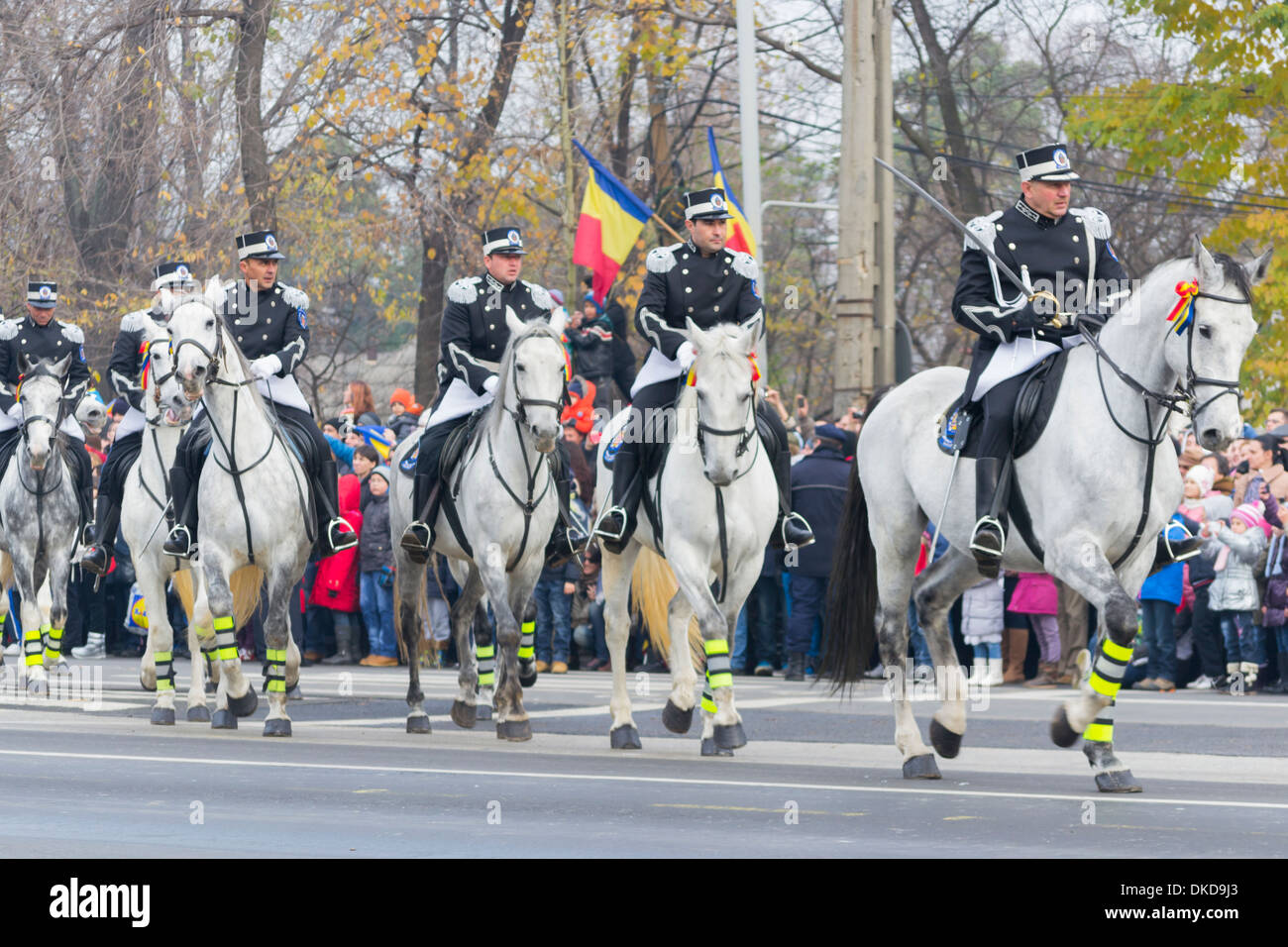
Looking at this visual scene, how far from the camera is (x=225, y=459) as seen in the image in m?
13.6

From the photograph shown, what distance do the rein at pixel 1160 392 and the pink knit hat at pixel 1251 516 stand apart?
21.6 feet

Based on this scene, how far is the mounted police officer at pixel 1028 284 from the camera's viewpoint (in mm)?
10961

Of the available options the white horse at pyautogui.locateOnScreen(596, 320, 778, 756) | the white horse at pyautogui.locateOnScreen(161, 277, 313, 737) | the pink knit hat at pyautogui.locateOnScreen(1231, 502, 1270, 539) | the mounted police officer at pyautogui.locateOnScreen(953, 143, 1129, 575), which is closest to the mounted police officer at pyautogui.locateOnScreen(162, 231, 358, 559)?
the white horse at pyautogui.locateOnScreen(161, 277, 313, 737)

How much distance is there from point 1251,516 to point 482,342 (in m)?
6.85

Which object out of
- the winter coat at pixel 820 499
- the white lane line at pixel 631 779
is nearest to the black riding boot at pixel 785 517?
the white lane line at pixel 631 779

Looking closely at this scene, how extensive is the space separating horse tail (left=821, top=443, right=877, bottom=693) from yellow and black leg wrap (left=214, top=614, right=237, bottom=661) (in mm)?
3885

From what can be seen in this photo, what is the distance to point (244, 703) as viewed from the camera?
14094 millimetres

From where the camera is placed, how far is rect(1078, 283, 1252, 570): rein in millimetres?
9836

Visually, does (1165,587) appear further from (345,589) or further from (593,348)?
(345,589)

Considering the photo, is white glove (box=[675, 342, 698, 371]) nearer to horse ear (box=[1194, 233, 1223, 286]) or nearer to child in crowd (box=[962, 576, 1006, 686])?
horse ear (box=[1194, 233, 1223, 286])

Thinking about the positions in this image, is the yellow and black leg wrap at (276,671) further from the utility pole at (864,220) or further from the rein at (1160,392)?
the utility pole at (864,220)

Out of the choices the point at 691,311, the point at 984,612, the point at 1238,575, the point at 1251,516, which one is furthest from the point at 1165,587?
the point at 691,311
